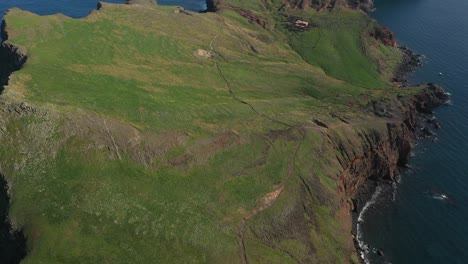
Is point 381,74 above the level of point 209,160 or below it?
below

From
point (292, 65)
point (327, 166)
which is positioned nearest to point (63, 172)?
point (327, 166)

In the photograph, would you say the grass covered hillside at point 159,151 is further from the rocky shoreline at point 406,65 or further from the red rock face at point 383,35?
the red rock face at point 383,35

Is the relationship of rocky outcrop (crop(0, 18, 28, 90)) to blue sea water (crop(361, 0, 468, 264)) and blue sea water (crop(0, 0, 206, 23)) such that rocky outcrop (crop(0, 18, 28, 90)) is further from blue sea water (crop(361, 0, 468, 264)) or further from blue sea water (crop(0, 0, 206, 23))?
blue sea water (crop(361, 0, 468, 264))

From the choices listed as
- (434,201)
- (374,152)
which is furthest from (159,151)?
(434,201)

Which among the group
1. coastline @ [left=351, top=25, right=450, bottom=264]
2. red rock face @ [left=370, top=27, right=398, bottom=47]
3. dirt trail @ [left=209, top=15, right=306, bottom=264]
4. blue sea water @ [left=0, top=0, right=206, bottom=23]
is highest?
dirt trail @ [left=209, top=15, right=306, bottom=264]

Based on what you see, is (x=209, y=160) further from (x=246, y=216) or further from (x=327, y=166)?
(x=327, y=166)

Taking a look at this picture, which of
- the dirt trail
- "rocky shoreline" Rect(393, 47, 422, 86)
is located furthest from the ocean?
the dirt trail
